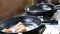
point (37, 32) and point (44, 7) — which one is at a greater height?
point (44, 7)

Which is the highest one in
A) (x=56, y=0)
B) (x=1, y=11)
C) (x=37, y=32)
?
(x=56, y=0)

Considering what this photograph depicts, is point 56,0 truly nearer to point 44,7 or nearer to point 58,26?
point 44,7

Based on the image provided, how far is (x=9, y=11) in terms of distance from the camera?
0.98m

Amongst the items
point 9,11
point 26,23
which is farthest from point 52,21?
point 9,11

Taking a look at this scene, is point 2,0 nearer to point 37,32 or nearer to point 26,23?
point 26,23

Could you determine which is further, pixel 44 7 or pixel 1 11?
pixel 44 7

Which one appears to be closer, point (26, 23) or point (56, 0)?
point (26, 23)

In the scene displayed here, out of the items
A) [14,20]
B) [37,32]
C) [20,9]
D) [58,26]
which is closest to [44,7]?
[20,9]

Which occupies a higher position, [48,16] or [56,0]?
[56,0]

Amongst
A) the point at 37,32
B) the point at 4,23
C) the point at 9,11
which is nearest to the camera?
the point at 37,32

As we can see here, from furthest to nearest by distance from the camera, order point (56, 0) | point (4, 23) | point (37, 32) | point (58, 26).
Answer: point (56, 0)
point (58, 26)
point (4, 23)
point (37, 32)

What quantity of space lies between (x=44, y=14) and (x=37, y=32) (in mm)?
366

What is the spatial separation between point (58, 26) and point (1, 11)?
371 millimetres

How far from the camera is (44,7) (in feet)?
3.67
